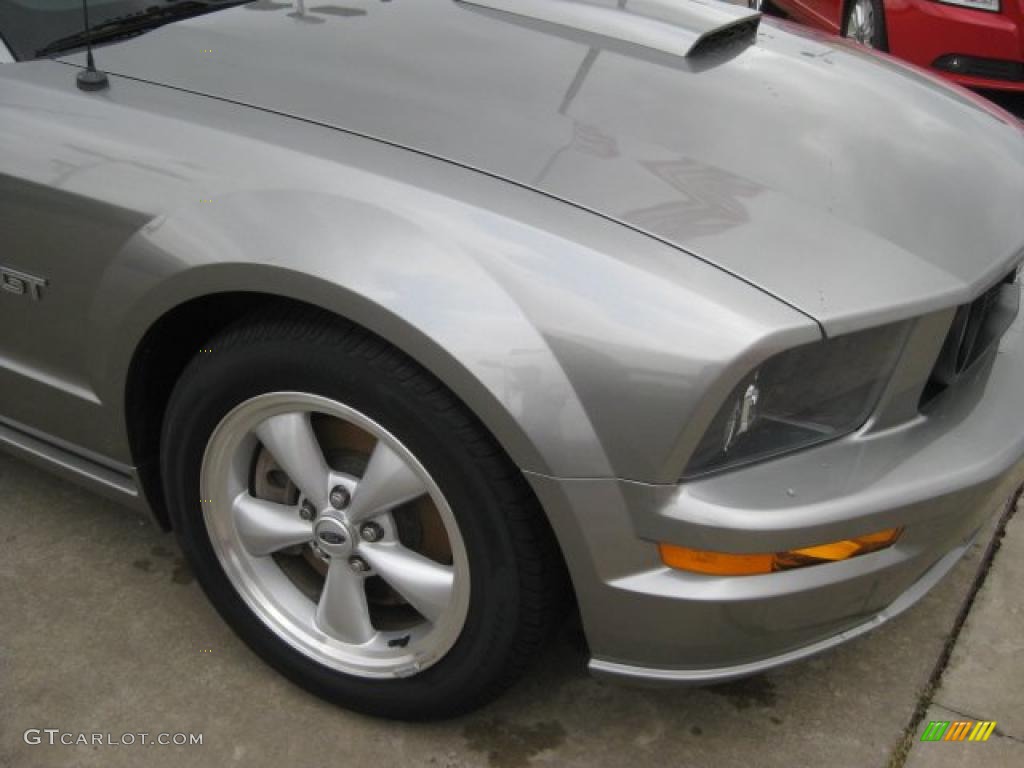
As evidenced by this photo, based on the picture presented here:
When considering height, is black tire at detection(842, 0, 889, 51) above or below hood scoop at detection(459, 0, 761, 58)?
Answer: below

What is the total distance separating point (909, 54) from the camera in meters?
4.73

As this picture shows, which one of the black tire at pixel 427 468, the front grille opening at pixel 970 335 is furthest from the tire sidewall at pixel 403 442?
the front grille opening at pixel 970 335

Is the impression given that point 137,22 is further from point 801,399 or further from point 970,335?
point 970,335

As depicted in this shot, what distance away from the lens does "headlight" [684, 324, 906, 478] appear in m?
1.61

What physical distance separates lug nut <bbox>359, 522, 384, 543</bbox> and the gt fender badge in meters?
0.77

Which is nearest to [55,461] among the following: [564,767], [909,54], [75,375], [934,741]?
[75,375]

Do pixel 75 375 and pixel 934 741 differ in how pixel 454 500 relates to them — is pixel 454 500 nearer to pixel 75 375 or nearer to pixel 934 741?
pixel 75 375

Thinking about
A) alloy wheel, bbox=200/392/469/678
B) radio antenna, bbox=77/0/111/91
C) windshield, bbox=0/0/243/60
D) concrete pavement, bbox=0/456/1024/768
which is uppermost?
Result: windshield, bbox=0/0/243/60

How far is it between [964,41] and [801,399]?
3529 millimetres

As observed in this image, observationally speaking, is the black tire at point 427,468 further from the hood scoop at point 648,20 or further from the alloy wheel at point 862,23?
the alloy wheel at point 862,23

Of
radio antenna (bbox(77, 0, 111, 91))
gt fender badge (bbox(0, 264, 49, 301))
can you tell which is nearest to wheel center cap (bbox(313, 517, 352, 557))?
gt fender badge (bbox(0, 264, 49, 301))

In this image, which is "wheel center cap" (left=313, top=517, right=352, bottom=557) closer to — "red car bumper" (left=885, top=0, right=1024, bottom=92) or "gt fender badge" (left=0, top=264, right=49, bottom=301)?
"gt fender badge" (left=0, top=264, right=49, bottom=301)

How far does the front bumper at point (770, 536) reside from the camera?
1.61 metres

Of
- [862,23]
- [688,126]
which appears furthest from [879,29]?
[688,126]
